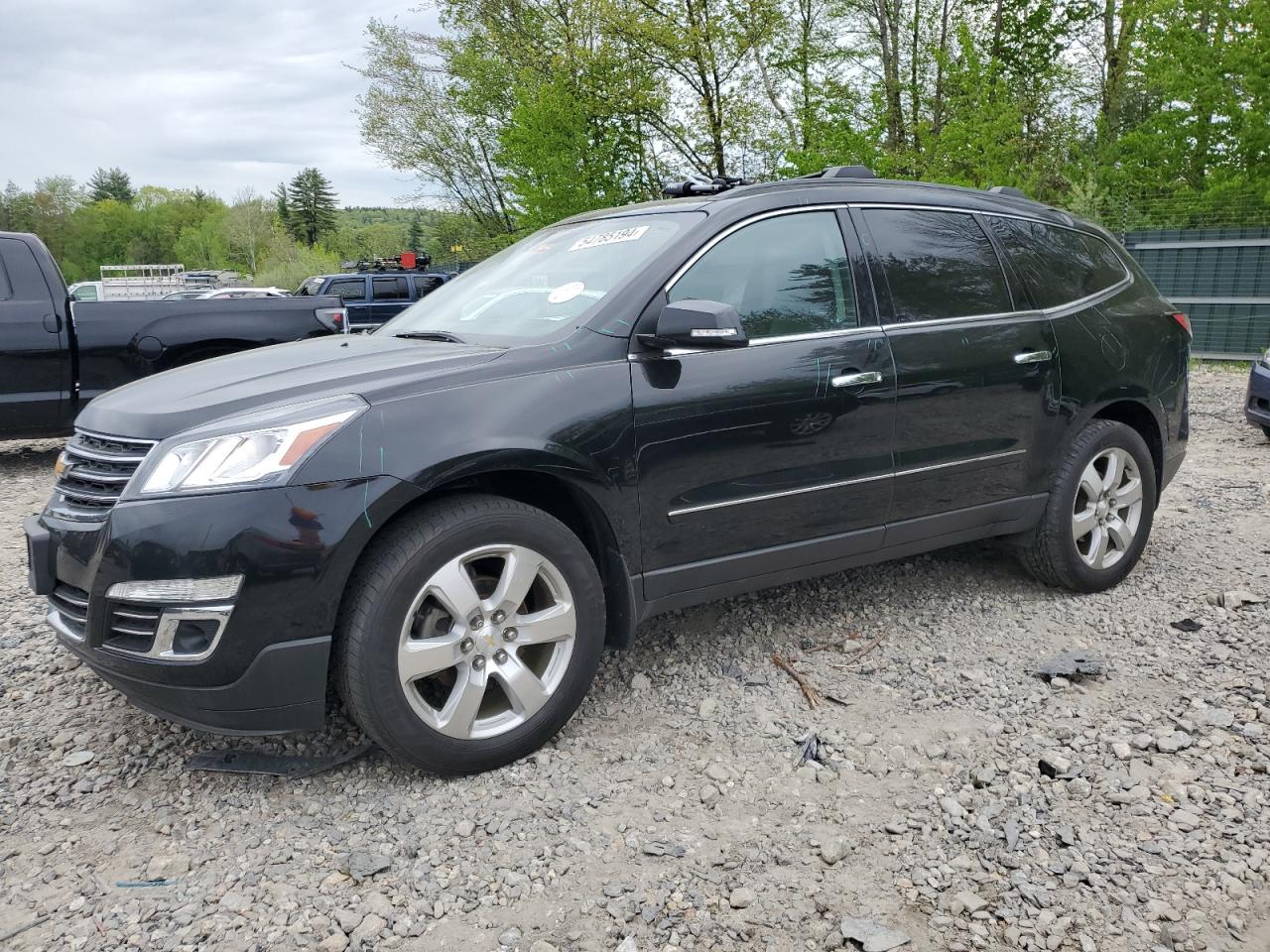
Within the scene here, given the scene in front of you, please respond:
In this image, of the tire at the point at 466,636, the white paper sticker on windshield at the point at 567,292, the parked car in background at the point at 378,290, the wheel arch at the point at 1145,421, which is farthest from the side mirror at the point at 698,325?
the parked car in background at the point at 378,290

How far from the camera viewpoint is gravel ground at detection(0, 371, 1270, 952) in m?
2.20

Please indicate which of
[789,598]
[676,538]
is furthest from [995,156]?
[676,538]

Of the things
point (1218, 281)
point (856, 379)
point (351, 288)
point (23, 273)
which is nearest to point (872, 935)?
point (856, 379)

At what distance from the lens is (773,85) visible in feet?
83.0

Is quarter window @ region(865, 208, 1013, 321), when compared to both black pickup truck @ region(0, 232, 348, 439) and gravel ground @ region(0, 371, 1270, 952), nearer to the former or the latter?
gravel ground @ region(0, 371, 1270, 952)

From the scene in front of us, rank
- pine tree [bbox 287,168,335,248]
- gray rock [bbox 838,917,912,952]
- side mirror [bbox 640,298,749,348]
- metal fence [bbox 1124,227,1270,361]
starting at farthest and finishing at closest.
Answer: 1. pine tree [bbox 287,168,335,248]
2. metal fence [bbox 1124,227,1270,361]
3. side mirror [bbox 640,298,749,348]
4. gray rock [bbox 838,917,912,952]

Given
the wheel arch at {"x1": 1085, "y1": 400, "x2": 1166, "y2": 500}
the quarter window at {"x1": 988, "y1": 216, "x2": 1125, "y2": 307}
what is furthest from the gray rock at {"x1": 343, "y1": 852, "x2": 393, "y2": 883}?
the wheel arch at {"x1": 1085, "y1": 400, "x2": 1166, "y2": 500}

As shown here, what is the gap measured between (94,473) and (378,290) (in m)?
18.8

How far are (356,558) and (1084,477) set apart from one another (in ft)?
10.4

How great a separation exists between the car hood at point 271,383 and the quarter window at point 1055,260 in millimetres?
2410

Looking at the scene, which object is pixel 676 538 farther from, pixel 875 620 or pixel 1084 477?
pixel 1084 477

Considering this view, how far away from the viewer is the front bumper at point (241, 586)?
7.88 ft

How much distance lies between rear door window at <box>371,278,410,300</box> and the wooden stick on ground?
60.7 feet

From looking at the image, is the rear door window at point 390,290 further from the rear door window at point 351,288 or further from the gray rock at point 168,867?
the gray rock at point 168,867
